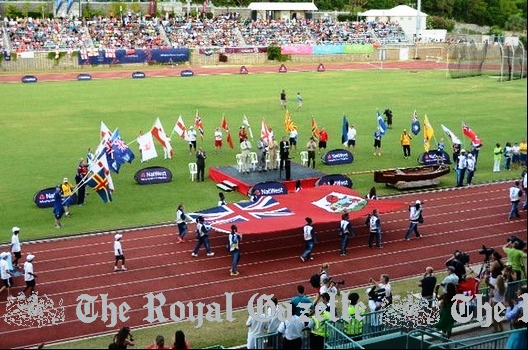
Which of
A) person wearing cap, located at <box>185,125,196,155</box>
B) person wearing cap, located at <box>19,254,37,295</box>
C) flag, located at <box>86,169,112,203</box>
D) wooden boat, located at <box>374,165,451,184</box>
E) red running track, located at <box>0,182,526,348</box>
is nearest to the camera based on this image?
person wearing cap, located at <box>19,254,37,295</box>

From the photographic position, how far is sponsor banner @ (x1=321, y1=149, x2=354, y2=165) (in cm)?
3028

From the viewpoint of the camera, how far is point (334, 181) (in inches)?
990

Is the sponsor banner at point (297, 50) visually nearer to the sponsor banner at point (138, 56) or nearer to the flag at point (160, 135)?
the sponsor banner at point (138, 56)

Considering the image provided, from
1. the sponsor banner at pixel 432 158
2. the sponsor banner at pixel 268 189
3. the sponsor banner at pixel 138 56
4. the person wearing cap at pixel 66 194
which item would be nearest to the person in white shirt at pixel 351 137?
the sponsor banner at pixel 432 158

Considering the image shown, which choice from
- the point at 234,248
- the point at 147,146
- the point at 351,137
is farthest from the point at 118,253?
the point at 351,137

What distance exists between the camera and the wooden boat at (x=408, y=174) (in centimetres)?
2658

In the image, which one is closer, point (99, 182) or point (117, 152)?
point (99, 182)

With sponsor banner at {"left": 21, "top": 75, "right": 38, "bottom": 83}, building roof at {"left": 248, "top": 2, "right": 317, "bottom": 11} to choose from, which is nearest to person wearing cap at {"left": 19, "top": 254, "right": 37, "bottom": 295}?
sponsor banner at {"left": 21, "top": 75, "right": 38, "bottom": 83}

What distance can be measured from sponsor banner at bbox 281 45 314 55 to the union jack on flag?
61.0 metres

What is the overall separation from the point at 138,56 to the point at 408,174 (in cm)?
5225

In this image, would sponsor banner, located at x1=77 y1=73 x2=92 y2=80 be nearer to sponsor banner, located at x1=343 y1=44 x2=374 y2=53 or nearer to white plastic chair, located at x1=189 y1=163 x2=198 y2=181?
sponsor banner, located at x1=343 y1=44 x2=374 y2=53

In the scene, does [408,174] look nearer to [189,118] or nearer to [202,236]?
[202,236]

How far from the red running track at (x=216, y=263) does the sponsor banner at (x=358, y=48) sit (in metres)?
62.7

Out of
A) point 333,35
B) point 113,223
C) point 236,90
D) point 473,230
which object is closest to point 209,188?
point 113,223
